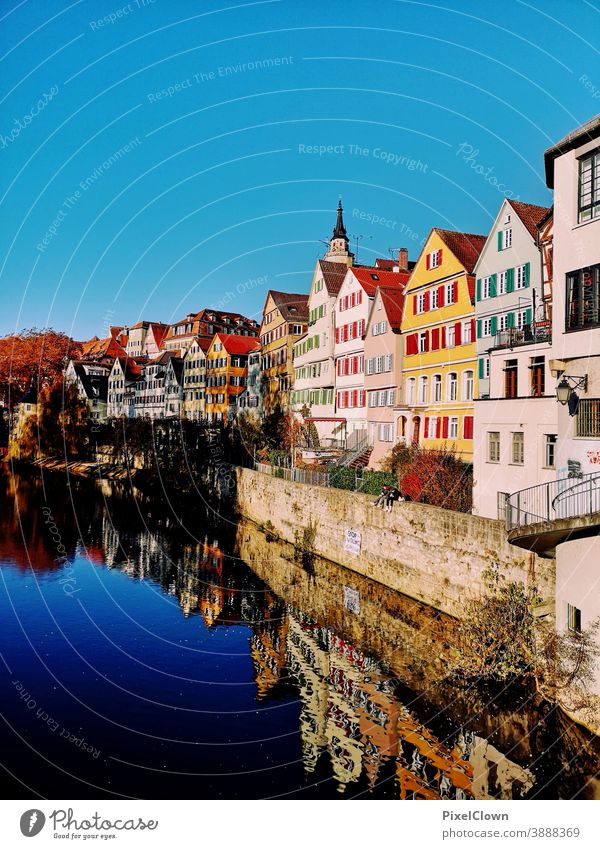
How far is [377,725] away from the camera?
16.1 metres

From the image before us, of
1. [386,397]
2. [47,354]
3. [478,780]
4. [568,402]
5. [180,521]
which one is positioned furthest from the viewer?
[47,354]

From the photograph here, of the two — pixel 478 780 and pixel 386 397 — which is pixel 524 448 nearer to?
pixel 478 780

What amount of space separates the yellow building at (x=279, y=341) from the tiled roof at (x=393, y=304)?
17.1 metres

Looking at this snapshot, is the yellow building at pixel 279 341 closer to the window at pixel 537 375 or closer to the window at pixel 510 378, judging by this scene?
the window at pixel 510 378

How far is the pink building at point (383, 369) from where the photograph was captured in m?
38.5

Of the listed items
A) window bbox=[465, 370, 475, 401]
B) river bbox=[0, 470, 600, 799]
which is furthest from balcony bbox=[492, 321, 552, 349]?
river bbox=[0, 470, 600, 799]

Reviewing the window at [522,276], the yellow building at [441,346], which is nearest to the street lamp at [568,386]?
the window at [522,276]

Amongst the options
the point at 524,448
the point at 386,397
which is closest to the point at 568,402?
the point at 524,448

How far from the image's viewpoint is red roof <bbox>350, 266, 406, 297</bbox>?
42.4 meters

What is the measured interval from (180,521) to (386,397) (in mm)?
15710

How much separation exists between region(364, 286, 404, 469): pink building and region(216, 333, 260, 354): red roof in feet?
101

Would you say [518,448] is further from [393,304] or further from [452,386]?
[393,304]

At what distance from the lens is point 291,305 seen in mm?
59906
